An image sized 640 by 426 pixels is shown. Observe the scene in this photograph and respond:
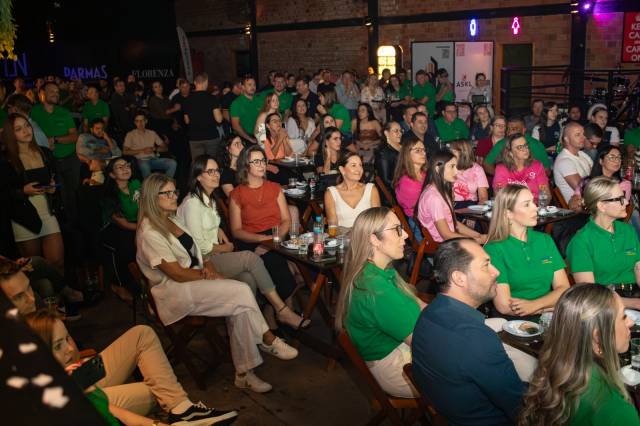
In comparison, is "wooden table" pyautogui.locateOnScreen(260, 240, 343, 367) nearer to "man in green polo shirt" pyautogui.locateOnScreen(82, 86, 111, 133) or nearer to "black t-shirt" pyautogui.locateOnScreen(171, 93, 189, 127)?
"man in green polo shirt" pyautogui.locateOnScreen(82, 86, 111, 133)

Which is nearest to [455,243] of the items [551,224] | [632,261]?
[632,261]

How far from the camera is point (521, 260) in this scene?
12.0ft

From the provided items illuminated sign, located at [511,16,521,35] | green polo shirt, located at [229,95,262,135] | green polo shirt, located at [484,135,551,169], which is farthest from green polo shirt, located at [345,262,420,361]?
illuminated sign, located at [511,16,521,35]

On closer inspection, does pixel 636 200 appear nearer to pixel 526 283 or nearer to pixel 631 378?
pixel 526 283

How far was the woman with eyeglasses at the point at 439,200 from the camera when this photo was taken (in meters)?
5.00

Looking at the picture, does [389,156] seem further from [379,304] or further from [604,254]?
[379,304]

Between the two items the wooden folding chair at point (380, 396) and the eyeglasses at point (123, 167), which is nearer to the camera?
the wooden folding chair at point (380, 396)

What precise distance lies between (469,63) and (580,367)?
Answer: 40.1 feet

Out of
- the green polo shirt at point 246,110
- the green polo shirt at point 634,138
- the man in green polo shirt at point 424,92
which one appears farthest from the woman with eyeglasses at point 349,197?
the man in green polo shirt at point 424,92

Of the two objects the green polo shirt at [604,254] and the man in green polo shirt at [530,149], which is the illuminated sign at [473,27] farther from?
the green polo shirt at [604,254]

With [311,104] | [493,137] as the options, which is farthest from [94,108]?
[493,137]

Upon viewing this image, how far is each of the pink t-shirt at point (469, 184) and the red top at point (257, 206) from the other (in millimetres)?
1832

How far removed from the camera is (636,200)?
19.1 feet

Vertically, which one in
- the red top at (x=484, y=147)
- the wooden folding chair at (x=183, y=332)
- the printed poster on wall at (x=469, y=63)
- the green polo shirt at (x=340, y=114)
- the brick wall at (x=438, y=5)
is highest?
the brick wall at (x=438, y=5)
